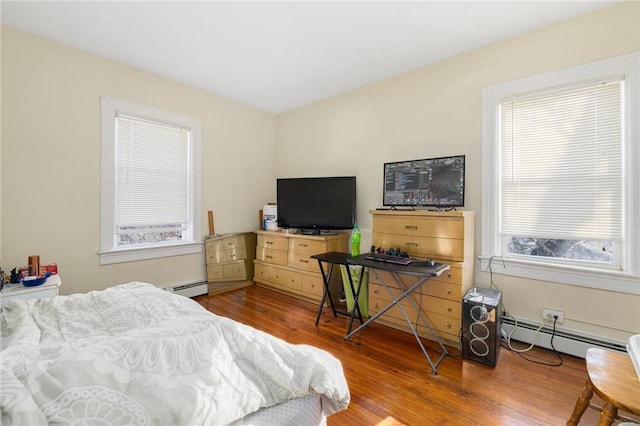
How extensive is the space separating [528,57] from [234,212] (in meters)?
3.72

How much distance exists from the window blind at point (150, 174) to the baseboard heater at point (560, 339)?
3.73m

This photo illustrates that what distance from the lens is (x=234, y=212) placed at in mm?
4180

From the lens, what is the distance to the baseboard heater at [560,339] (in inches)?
85.4

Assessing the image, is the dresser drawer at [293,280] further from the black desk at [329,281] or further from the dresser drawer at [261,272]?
the black desk at [329,281]

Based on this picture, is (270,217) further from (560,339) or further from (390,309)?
(560,339)

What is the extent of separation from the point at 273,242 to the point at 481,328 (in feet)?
8.63

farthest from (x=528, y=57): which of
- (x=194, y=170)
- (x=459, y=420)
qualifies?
(x=194, y=170)

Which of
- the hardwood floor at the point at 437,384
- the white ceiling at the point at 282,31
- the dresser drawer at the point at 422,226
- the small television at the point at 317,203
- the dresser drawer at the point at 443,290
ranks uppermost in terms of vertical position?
the white ceiling at the point at 282,31

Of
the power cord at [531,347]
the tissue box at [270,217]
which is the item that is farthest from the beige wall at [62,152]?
the power cord at [531,347]

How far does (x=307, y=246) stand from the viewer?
361 centimetres

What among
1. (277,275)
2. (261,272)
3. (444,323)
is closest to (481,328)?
(444,323)

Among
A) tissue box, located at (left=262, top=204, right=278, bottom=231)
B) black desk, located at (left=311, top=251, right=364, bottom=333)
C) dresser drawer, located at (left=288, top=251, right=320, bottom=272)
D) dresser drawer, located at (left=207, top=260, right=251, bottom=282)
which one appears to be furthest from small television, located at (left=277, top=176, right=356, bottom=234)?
dresser drawer, located at (left=207, top=260, right=251, bottom=282)

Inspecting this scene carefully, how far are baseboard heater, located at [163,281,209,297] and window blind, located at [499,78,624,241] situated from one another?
352 centimetres

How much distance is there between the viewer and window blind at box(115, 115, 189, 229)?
3.17m
